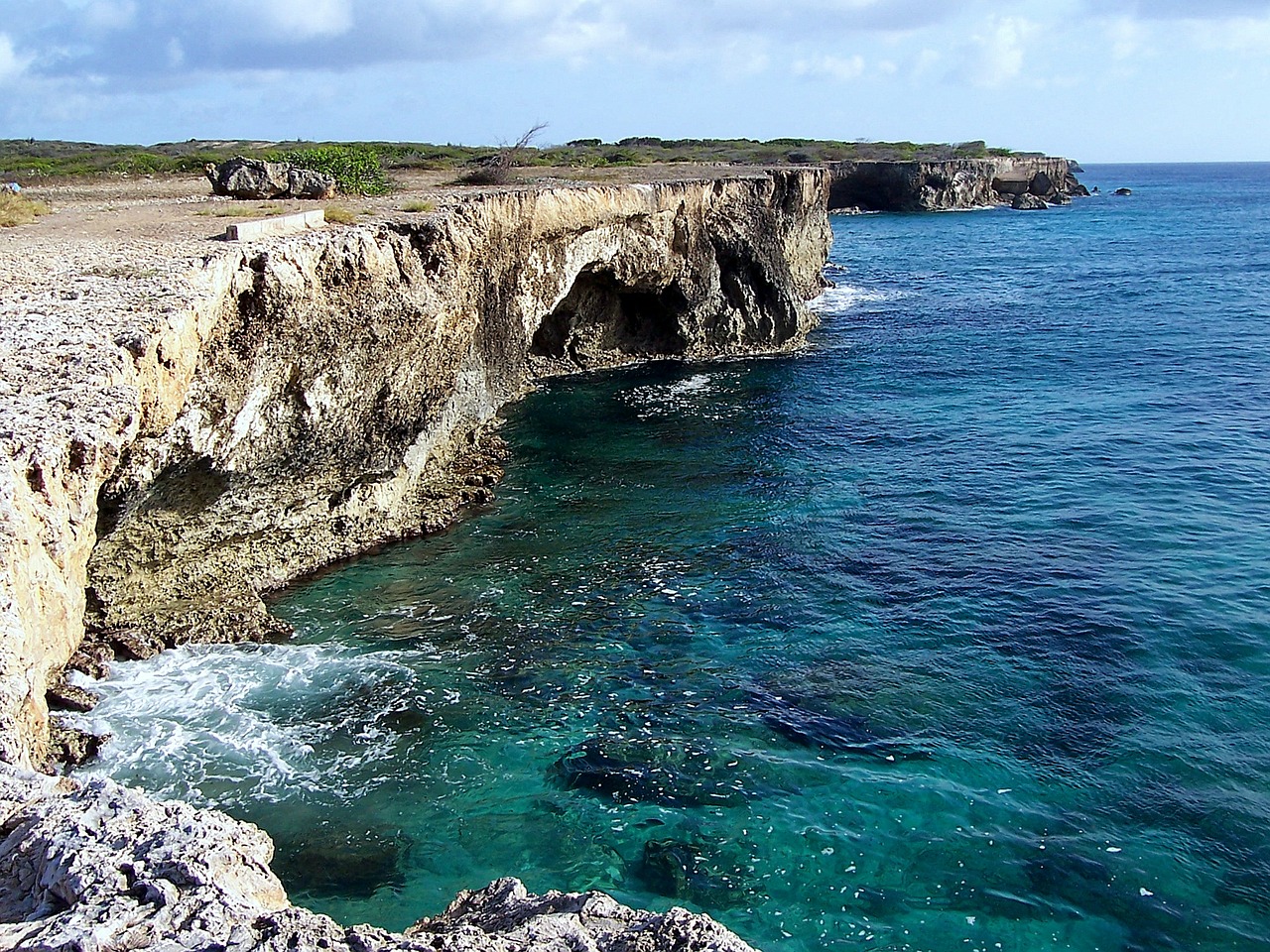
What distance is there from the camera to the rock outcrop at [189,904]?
6520mm

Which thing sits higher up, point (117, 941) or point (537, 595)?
point (117, 941)

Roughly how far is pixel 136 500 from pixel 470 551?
7918 millimetres

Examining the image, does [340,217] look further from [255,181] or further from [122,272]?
[255,181]

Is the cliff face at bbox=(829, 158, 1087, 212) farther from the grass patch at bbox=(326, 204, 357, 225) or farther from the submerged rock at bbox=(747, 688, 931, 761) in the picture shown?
the submerged rock at bbox=(747, 688, 931, 761)

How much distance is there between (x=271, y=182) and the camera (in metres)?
34.0

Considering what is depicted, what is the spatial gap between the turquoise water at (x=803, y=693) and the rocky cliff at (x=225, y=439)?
191 centimetres

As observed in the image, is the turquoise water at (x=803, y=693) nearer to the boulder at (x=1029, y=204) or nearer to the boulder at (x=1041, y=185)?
the boulder at (x=1029, y=204)

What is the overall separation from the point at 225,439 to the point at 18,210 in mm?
14963

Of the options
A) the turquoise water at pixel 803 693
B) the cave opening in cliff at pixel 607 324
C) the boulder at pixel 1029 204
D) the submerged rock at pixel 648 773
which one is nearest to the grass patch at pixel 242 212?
the turquoise water at pixel 803 693

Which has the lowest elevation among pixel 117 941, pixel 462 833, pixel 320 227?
pixel 462 833

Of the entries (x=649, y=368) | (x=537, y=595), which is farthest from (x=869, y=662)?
(x=649, y=368)

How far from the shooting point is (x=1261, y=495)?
25547 mm

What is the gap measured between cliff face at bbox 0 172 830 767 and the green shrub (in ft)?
20.4

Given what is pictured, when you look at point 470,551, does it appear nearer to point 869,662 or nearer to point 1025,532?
point 869,662
